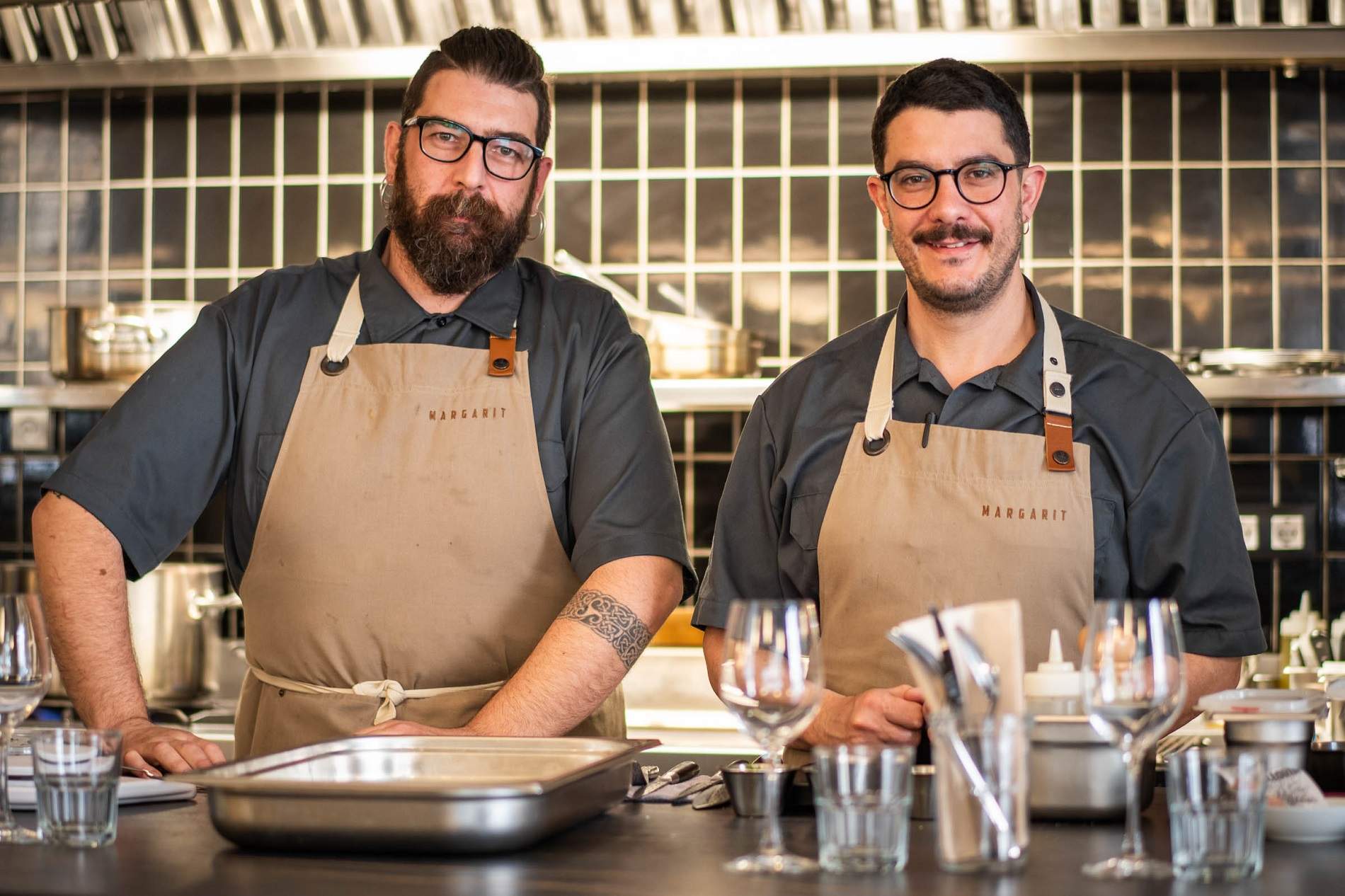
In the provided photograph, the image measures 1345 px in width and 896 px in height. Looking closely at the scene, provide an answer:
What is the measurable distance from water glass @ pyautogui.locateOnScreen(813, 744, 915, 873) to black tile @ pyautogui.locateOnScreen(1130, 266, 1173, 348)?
269 centimetres

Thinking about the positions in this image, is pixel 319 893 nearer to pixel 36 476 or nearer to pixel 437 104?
pixel 437 104

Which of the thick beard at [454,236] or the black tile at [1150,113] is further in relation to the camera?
the black tile at [1150,113]

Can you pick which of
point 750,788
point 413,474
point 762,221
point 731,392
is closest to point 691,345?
point 731,392

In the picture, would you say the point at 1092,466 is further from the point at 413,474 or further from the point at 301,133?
the point at 301,133

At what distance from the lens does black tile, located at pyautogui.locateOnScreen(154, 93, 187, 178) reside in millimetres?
4109

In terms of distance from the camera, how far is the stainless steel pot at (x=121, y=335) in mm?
3723

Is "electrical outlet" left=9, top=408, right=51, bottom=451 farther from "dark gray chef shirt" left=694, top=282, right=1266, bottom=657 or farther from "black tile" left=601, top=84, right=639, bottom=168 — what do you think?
"dark gray chef shirt" left=694, top=282, right=1266, bottom=657

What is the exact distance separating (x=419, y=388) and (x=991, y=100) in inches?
34.2

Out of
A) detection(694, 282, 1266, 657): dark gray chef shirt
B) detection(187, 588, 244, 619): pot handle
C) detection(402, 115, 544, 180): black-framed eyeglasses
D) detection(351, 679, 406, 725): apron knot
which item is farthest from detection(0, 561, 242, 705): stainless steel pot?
detection(694, 282, 1266, 657): dark gray chef shirt

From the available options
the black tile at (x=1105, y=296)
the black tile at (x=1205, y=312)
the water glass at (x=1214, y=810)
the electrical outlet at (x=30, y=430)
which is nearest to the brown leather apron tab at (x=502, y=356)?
the water glass at (x=1214, y=810)

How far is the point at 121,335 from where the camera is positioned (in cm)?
372

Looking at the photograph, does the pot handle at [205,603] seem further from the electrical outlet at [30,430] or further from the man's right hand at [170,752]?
the man's right hand at [170,752]

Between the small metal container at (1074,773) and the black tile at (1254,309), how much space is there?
2435mm

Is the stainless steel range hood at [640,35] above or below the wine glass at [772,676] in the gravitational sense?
above
